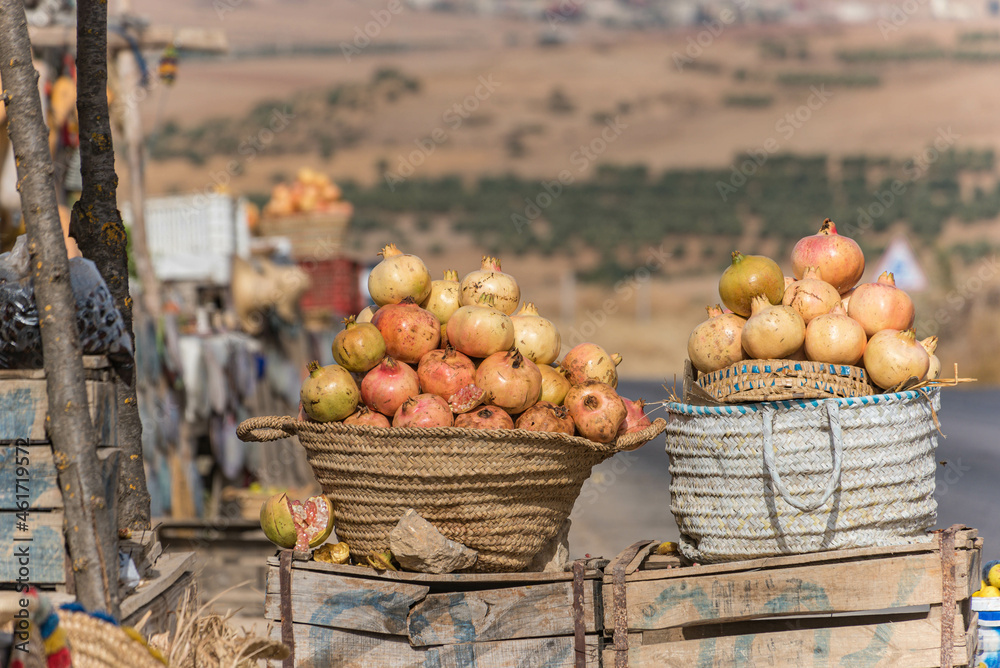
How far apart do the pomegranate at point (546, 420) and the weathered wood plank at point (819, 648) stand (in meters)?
0.75

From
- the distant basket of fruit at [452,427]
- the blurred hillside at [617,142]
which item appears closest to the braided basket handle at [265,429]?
the distant basket of fruit at [452,427]

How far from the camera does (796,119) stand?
68562 millimetres

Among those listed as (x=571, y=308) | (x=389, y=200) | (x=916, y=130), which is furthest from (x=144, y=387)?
(x=916, y=130)

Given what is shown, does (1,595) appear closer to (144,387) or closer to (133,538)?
(133,538)

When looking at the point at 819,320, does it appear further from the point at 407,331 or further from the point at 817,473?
the point at 407,331

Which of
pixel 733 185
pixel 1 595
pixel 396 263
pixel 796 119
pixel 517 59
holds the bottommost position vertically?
pixel 1 595

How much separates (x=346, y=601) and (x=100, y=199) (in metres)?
1.74

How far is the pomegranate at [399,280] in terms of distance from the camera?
3580mm

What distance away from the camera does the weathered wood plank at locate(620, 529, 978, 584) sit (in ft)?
9.91

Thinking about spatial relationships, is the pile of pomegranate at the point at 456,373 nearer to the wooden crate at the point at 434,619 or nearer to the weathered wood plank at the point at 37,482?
the wooden crate at the point at 434,619

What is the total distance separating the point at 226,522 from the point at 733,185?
57.0 metres

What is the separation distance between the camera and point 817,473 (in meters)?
3.07

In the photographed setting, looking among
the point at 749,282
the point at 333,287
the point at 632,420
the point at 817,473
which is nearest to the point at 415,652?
the point at 632,420

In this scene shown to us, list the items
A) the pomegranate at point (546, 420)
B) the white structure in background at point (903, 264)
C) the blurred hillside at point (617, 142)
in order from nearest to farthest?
1. the pomegranate at point (546, 420)
2. the white structure in background at point (903, 264)
3. the blurred hillside at point (617, 142)
